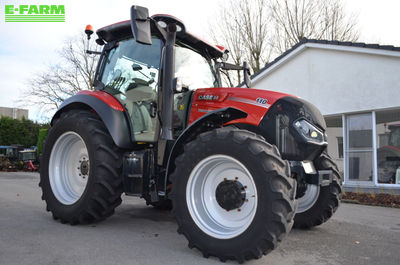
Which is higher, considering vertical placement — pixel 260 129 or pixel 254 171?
pixel 260 129

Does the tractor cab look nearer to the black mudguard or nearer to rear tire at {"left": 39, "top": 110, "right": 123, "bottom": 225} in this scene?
the black mudguard

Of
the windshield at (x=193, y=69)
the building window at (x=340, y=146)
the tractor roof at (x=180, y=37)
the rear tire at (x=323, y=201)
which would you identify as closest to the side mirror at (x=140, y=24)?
the windshield at (x=193, y=69)

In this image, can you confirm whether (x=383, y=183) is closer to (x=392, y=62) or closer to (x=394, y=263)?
(x=392, y=62)

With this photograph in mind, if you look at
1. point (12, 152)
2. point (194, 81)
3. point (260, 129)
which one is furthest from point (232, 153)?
point (12, 152)

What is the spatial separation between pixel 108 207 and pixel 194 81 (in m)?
1.80

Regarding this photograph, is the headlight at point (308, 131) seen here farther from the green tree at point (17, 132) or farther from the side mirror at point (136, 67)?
the green tree at point (17, 132)

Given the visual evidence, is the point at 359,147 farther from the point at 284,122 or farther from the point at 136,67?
the point at 136,67

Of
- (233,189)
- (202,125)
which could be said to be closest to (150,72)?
(202,125)

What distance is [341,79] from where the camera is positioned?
10.0 meters

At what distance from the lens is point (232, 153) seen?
9.55 feet

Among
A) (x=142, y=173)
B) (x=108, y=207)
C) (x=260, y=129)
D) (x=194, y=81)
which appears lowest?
(x=108, y=207)

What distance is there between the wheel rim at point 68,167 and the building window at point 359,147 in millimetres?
7837

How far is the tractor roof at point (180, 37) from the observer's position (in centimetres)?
423

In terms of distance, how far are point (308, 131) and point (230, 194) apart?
0.99 m
